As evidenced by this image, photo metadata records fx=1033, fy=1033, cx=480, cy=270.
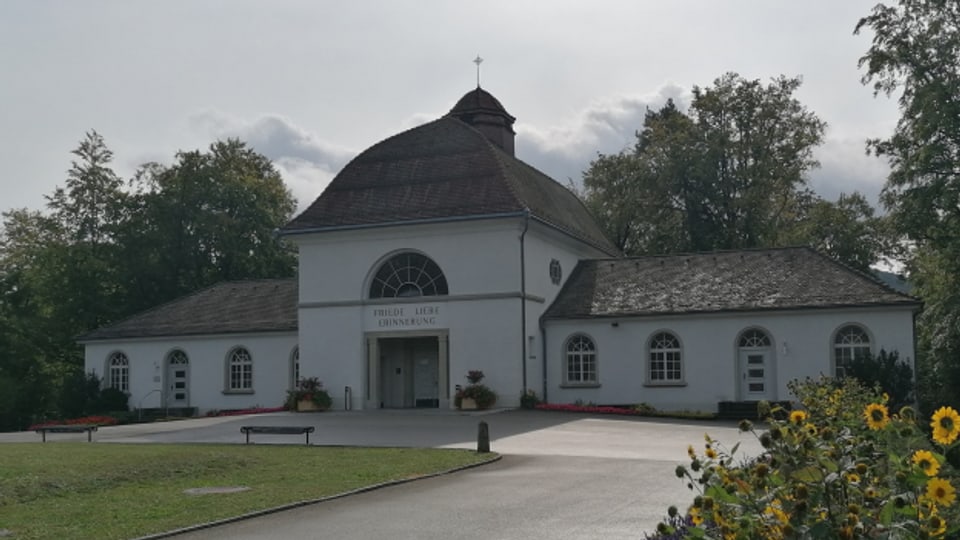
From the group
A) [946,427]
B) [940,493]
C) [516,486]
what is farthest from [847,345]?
[940,493]

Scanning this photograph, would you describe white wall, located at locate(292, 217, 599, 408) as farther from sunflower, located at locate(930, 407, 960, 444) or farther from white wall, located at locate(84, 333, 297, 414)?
sunflower, located at locate(930, 407, 960, 444)

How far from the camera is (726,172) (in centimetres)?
5056

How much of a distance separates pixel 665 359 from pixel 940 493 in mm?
28407

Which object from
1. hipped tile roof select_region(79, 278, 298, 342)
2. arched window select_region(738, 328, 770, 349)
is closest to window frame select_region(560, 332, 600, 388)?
arched window select_region(738, 328, 770, 349)

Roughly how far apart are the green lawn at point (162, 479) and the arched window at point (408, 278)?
1327 cm

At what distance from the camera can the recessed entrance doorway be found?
35250 millimetres

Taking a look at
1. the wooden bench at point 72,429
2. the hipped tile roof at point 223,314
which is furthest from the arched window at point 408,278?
the wooden bench at point 72,429

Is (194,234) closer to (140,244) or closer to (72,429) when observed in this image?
(140,244)

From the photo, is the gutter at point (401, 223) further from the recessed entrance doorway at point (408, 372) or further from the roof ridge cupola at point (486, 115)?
the roof ridge cupola at point (486, 115)

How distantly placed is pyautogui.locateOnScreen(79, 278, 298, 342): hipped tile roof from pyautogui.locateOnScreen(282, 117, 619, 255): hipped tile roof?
5157 millimetres

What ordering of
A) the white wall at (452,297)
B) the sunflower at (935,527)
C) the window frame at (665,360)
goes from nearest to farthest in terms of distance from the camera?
the sunflower at (935,527) → the window frame at (665,360) → the white wall at (452,297)

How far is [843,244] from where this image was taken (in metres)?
49.0

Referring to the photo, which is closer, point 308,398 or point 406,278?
point 308,398

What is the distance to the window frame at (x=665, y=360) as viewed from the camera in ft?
105
